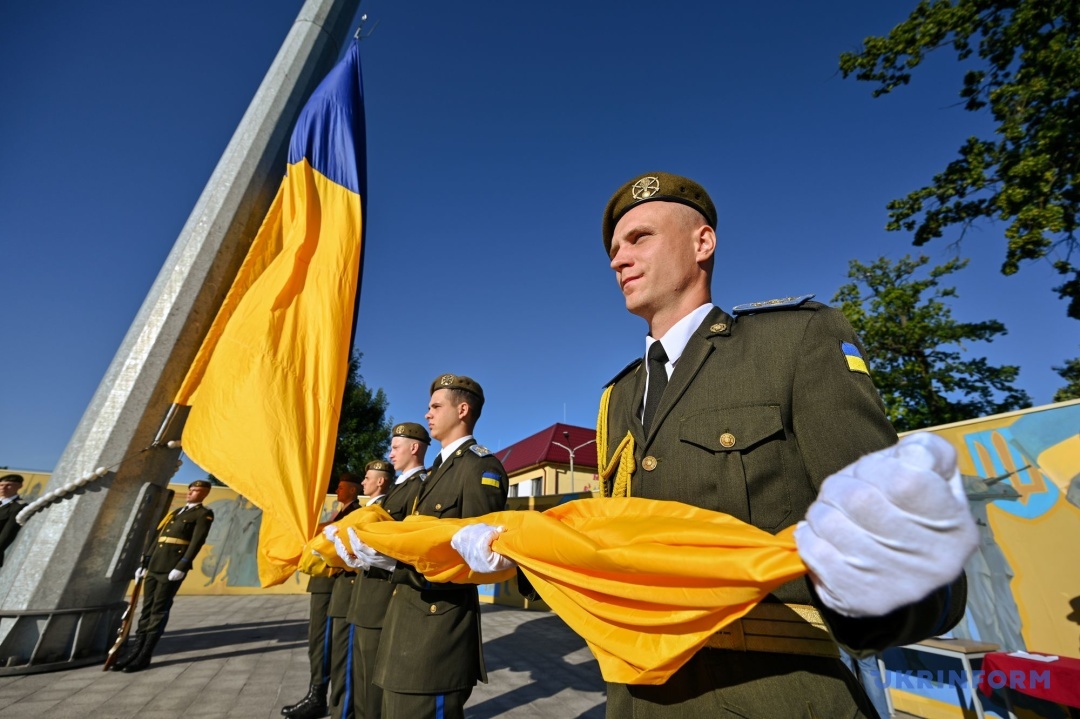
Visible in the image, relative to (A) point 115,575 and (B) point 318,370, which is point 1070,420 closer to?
(B) point 318,370

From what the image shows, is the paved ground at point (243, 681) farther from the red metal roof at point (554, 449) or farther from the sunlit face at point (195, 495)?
the red metal roof at point (554, 449)

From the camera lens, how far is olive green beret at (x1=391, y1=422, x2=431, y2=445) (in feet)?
15.3

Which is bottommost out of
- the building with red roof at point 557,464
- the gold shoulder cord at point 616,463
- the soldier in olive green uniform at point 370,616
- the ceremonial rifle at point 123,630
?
the ceremonial rifle at point 123,630

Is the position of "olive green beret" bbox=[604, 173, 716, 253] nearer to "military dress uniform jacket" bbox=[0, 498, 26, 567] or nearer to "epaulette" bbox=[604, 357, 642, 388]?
"epaulette" bbox=[604, 357, 642, 388]

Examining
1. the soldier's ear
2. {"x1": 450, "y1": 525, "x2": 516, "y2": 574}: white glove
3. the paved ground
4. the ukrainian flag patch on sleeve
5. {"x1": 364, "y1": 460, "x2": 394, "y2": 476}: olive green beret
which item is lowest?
the paved ground

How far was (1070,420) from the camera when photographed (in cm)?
416

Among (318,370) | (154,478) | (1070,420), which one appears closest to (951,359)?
(1070,420)

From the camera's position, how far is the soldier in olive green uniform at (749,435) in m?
0.95

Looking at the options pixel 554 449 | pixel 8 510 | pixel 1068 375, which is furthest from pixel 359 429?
pixel 1068 375

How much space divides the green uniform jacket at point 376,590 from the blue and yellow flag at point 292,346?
56 centimetres

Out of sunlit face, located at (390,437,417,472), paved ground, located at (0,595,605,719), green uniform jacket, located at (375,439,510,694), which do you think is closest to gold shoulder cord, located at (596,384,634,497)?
green uniform jacket, located at (375,439,510,694)

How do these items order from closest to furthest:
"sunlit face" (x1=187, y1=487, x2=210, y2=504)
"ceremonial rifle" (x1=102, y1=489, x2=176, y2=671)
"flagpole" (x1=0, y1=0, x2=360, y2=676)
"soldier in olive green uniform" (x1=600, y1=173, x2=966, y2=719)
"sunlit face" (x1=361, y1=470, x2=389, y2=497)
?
"soldier in olive green uniform" (x1=600, y1=173, x2=966, y2=719), "flagpole" (x1=0, y1=0, x2=360, y2=676), "ceremonial rifle" (x1=102, y1=489, x2=176, y2=671), "sunlit face" (x1=361, y1=470, x2=389, y2=497), "sunlit face" (x1=187, y1=487, x2=210, y2=504)

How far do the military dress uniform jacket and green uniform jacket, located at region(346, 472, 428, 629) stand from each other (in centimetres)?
621

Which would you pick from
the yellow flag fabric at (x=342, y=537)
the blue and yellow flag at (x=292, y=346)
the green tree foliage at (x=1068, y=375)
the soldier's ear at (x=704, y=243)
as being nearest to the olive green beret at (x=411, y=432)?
the blue and yellow flag at (x=292, y=346)
